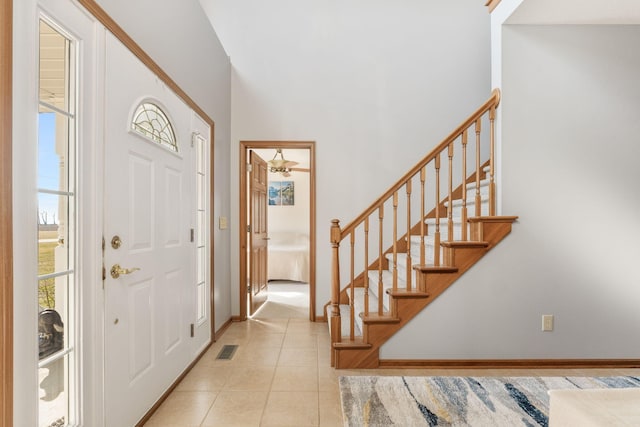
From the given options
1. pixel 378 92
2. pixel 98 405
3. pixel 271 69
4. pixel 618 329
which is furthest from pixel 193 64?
pixel 618 329

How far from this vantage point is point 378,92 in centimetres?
407

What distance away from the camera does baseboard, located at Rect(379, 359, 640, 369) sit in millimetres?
2773

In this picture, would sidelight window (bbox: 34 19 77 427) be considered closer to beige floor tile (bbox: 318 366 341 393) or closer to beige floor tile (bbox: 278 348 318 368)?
beige floor tile (bbox: 318 366 341 393)

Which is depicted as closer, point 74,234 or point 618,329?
point 74,234

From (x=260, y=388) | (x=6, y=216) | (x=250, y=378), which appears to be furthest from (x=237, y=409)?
(x=6, y=216)

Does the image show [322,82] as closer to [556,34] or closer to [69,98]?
[556,34]

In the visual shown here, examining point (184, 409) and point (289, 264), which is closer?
point (184, 409)

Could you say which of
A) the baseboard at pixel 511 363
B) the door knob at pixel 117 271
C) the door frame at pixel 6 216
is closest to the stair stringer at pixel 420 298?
the baseboard at pixel 511 363

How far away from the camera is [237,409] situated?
7.27 feet

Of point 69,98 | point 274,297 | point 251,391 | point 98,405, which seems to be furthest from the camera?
point 274,297

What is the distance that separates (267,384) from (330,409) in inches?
21.4

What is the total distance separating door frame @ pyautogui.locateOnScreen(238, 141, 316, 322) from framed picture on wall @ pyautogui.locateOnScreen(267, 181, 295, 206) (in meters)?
3.94

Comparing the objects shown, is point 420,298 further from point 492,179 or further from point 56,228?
point 56,228

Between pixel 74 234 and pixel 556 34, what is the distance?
11.4 feet
